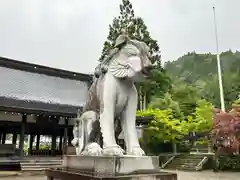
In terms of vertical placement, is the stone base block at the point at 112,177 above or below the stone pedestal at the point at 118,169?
below

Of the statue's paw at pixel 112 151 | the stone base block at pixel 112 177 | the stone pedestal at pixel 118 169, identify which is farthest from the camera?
the statue's paw at pixel 112 151

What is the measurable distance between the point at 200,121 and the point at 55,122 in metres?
10.2

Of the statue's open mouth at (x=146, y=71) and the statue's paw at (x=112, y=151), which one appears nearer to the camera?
the statue's paw at (x=112, y=151)

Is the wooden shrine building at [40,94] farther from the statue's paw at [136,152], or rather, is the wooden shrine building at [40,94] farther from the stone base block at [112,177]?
the statue's paw at [136,152]

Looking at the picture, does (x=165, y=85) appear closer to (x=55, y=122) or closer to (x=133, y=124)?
(x=55, y=122)

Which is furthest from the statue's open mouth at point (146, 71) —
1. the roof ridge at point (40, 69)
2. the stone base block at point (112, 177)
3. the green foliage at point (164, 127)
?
the green foliage at point (164, 127)

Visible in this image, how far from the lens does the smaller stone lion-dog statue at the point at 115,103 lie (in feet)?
12.1

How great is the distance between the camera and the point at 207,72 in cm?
5644

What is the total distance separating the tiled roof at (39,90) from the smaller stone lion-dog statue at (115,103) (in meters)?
11.7

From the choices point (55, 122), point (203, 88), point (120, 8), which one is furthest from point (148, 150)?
point (203, 88)

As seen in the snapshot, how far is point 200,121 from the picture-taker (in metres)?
19.6

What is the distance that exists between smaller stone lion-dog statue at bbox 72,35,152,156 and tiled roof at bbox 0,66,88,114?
38.3 ft

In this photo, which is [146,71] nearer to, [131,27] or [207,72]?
[131,27]

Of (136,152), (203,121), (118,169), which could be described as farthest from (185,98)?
(118,169)
